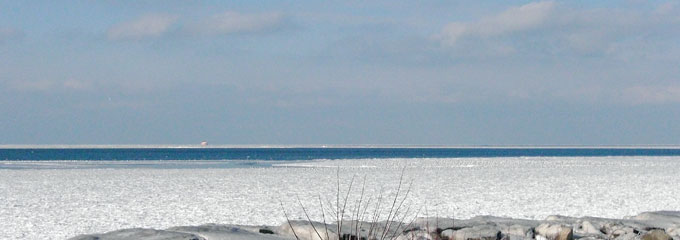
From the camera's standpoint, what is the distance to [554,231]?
22.7 ft

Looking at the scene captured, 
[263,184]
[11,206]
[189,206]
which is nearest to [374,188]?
[263,184]

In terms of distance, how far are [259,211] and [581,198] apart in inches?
221

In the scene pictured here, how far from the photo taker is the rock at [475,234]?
22.1 ft

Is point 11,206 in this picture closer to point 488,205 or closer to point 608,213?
point 488,205

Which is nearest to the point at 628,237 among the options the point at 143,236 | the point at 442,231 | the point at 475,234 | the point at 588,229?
the point at 588,229

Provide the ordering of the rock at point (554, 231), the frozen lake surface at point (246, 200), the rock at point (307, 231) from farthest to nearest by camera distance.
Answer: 1. the frozen lake surface at point (246, 200)
2. the rock at point (554, 231)
3. the rock at point (307, 231)

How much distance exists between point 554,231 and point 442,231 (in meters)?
0.92

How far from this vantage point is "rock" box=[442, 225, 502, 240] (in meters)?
6.74

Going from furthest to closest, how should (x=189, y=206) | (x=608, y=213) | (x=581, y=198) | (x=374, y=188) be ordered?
1. (x=374, y=188)
2. (x=581, y=198)
3. (x=189, y=206)
4. (x=608, y=213)

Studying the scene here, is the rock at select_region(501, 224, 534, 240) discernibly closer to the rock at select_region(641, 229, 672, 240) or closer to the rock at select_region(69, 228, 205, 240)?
the rock at select_region(641, 229, 672, 240)

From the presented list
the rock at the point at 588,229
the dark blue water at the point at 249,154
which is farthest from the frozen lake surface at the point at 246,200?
the dark blue water at the point at 249,154

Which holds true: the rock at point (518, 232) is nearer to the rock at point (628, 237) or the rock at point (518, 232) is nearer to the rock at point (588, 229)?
the rock at point (588, 229)

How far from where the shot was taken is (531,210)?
1184 cm

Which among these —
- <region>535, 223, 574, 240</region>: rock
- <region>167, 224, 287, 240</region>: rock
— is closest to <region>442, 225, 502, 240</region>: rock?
<region>535, 223, 574, 240</region>: rock
